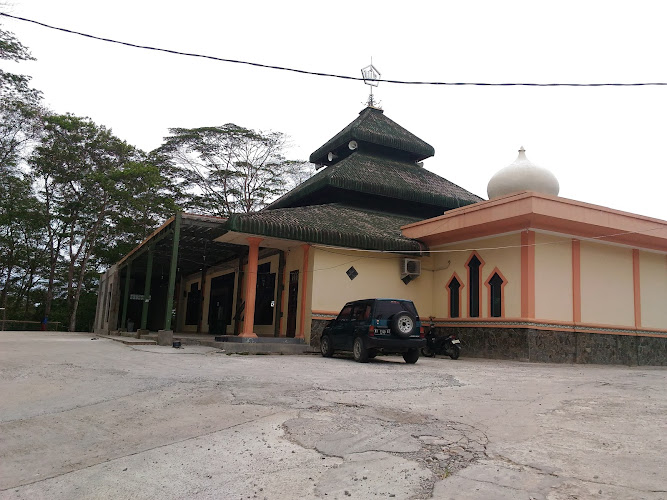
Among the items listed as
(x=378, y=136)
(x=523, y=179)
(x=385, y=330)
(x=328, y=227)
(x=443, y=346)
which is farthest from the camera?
(x=378, y=136)

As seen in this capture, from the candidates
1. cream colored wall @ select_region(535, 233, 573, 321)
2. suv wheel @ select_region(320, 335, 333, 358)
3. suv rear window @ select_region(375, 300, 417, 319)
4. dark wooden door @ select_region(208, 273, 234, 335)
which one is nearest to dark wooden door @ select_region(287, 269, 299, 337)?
suv wheel @ select_region(320, 335, 333, 358)

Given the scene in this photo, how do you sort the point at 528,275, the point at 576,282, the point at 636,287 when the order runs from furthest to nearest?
the point at 636,287 → the point at 576,282 → the point at 528,275

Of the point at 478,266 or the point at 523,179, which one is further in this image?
the point at 478,266

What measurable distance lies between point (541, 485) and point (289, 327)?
44.6 ft

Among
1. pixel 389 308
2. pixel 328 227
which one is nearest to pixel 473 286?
pixel 328 227

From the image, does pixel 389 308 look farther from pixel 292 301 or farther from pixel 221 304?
pixel 221 304

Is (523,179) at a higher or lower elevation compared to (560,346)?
higher

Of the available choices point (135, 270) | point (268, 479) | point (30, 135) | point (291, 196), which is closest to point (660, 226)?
point (291, 196)

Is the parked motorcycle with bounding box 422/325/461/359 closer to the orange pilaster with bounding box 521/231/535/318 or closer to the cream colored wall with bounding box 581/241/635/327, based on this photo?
the orange pilaster with bounding box 521/231/535/318

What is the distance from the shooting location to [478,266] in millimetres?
15969

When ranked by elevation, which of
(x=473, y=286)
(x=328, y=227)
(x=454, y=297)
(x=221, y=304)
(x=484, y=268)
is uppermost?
(x=328, y=227)

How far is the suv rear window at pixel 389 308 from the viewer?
470 inches

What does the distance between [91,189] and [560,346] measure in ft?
100.0

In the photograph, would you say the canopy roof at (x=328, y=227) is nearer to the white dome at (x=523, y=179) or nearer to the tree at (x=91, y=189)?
the white dome at (x=523, y=179)
